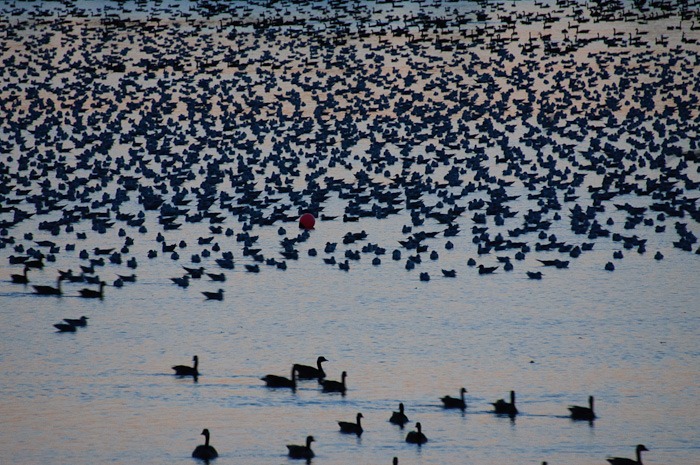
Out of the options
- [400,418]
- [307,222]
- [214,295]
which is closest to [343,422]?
[400,418]

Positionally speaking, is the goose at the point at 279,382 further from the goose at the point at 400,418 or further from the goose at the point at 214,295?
the goose at the point at 214,295

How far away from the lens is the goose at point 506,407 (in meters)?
→ 22.5

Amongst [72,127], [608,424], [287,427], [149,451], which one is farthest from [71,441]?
[72,127]

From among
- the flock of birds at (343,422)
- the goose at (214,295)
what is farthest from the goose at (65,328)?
the flock of birds at (343,422)

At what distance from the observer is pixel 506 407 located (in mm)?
22531

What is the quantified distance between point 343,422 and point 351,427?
0.20 m

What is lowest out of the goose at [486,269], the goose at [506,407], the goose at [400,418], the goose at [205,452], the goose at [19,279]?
the goose at [205,452]

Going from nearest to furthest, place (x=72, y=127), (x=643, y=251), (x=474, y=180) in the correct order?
(x=643, y=251) < (x=474, y=180) < (x=72, y=127)

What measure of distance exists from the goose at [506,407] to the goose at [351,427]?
3.22 meters

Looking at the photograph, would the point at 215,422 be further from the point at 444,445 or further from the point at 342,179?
the point at 342,179

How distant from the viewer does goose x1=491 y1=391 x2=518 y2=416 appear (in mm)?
22484

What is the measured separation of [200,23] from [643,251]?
70.7m

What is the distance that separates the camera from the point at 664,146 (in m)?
55.4

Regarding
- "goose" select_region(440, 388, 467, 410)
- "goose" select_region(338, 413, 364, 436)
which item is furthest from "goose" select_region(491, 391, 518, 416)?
"goose" select_region(338, 413, 364, 436)
